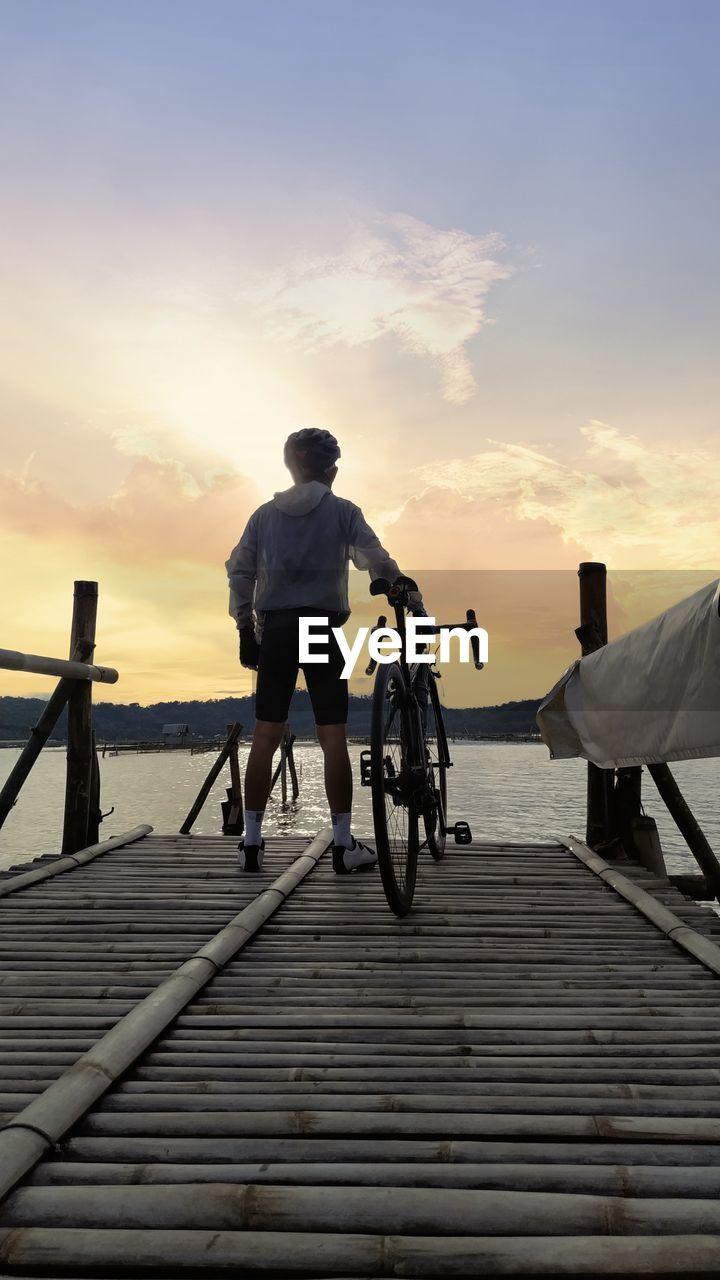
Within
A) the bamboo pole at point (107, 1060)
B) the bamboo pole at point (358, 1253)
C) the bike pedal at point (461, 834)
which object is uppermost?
the bike pedal at point (461, 834)

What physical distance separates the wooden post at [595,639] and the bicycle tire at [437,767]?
1152 mm

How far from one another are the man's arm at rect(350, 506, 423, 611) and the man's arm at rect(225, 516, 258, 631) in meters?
0.58

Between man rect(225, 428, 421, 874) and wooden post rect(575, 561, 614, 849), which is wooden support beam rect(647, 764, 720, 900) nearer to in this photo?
wooden post rect(575, 561, 614, 849)

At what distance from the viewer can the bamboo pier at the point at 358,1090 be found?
4.99 ft

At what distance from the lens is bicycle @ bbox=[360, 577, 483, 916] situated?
3.71 meters

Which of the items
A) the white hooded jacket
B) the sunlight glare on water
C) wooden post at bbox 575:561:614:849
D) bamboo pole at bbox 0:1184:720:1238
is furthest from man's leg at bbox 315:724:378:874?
the sunlight glare on water

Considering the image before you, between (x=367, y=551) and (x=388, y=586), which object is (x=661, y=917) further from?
(x=367, y=551)

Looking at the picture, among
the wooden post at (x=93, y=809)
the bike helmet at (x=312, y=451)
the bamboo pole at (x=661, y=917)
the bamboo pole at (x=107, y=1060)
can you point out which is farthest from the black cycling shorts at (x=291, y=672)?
the wooden post at (x=93, y=809)

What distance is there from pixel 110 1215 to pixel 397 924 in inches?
87.1

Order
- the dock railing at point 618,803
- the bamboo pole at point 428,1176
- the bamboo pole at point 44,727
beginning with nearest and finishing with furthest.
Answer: the bamboo pole at point 428,1176 < the dock railing at point 618,803 < the bamboo pole at point 44,727

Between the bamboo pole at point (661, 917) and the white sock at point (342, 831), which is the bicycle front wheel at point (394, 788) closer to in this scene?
the white sock at point (342, 831)

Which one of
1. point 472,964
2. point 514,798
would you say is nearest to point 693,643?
point 472,964

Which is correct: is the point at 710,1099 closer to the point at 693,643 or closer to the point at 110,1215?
the point at 110,1215

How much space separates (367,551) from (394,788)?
1435 millimetres
